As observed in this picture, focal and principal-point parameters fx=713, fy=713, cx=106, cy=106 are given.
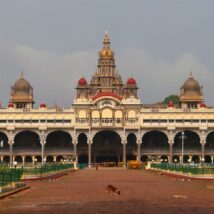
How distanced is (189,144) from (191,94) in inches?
409

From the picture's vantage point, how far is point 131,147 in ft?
442

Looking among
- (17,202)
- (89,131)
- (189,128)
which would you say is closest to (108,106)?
(89,131)

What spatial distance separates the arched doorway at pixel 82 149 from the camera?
134 metres

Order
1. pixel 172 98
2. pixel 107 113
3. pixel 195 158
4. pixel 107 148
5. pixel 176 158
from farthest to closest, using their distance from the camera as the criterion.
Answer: pixel 172 98, pixel 195 158, pixel 107 148, pixel 176 158, pixel 107 113

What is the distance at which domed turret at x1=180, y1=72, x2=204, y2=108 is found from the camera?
14025 cm

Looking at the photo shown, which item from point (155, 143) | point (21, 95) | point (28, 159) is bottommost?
point (28, 159)

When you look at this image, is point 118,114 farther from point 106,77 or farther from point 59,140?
point 106,77

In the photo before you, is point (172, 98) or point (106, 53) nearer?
point (106, 53)

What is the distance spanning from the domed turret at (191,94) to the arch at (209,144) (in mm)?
6455

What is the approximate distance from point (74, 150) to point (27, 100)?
55.3ft

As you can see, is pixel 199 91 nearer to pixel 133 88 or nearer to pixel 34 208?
pixel 133 88

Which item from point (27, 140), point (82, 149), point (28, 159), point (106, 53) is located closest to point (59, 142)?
point (27, 140)

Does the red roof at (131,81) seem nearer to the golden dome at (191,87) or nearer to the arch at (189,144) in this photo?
the golden dome at (191,87)

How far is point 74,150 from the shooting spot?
131m
